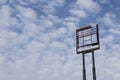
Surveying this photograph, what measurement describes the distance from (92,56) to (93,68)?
1.50m

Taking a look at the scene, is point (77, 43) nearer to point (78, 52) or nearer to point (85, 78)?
point (78, 52)

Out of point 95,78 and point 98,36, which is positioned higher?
point 98,36

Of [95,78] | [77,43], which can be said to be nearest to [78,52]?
[77,43]

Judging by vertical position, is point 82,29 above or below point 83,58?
above

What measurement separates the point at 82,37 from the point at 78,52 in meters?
1.42

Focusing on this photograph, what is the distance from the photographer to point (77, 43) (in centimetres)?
4372

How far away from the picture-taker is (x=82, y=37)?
4350cm

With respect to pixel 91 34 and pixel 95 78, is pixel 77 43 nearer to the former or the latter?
pixel 91 34

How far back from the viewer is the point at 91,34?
42.9 metres

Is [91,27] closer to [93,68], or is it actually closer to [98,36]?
[98,36]

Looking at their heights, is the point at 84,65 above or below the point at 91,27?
below

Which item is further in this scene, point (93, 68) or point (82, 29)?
point (82, 29)

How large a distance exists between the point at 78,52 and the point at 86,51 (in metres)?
0.90

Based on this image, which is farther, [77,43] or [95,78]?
[77,43]
